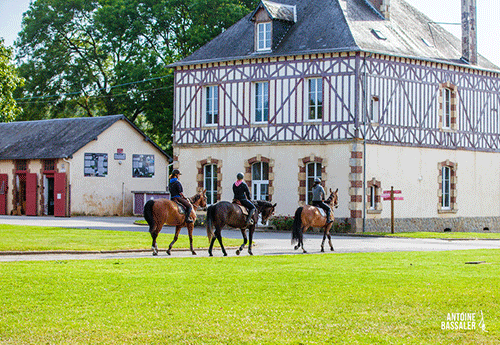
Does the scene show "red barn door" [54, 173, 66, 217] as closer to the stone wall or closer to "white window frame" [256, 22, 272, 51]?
"white window frame" [256, 22, 272, 51]

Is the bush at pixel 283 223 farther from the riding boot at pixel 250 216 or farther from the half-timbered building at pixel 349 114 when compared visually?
the riding boot at pixel 250 216

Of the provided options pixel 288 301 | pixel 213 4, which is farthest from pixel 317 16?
pixel 288 301

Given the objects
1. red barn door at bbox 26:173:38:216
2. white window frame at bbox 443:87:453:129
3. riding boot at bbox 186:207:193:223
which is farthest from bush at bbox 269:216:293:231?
red barn door at bbox 26:173:38:216

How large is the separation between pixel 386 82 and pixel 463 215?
24.5 ft

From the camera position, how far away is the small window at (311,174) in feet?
111

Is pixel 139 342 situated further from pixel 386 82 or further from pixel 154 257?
pixel 386 82

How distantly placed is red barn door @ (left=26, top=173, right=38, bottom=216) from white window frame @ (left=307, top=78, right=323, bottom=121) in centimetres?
1788

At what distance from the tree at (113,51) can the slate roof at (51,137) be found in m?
5.09

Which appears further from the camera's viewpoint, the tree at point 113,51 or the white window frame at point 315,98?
the tree at point 113,51

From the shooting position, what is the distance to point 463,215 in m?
37.1

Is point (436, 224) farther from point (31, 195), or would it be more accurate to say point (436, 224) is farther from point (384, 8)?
point (31, 195)

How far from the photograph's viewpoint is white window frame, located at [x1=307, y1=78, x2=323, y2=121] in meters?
33.5

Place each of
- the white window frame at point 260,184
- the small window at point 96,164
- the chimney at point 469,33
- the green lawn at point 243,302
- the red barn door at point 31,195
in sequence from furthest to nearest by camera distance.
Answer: the red barn door at point 31,195 → the small window at point 96,164 → the chimney at point 469,33 → the white window frame at point 260,184 → the green lawn at point 243,302

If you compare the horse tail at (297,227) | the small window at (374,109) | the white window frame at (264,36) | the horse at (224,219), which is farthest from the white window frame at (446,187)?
the horse at (224,219)
